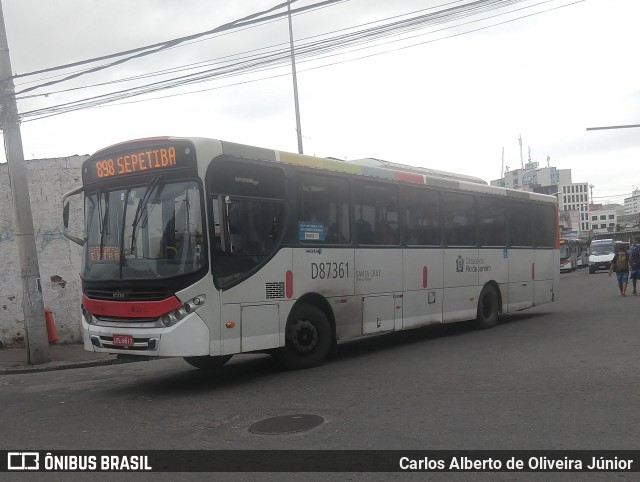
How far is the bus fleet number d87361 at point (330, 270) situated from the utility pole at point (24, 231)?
242 inches

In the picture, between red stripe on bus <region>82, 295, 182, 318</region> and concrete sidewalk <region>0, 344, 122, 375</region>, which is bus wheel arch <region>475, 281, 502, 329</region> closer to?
concrete sidewalk <region>0, 344, 122, 375</region>

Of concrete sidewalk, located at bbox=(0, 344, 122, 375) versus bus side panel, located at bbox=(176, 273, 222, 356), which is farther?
concrete sidewalk, located at bbox=(0, 344, 122, 375)

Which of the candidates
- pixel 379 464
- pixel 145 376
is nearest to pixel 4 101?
pixel 145 376

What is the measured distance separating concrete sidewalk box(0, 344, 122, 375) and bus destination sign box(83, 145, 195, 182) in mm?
4541

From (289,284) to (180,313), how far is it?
1906 millimetres

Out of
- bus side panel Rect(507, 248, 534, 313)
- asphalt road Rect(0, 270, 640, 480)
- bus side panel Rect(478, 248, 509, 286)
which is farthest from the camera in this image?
bus side panel Rect(507, 248, 534, 313)

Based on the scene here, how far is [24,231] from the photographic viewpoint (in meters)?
12.7

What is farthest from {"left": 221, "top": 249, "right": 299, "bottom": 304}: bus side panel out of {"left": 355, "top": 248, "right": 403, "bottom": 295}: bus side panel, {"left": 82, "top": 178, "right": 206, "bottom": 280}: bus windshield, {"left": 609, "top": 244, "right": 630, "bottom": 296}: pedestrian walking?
{"left": 609, "top": 244, "right": 630, "bottom": 296}: pedestrian walking

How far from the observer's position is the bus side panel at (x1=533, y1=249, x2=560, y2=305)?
1711 centimetres

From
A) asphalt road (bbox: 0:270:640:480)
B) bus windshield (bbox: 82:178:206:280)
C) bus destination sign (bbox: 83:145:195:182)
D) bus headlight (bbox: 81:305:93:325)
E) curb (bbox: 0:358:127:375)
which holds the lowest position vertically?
curb (bbox: 0:358:127:375)

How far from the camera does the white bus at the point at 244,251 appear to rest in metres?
8.40

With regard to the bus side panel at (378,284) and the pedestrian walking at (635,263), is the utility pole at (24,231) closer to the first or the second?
the bus side panel at (378,284)

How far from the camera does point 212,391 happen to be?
8.77 meters

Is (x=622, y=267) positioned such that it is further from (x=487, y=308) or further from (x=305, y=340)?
(x=305, y=340)
